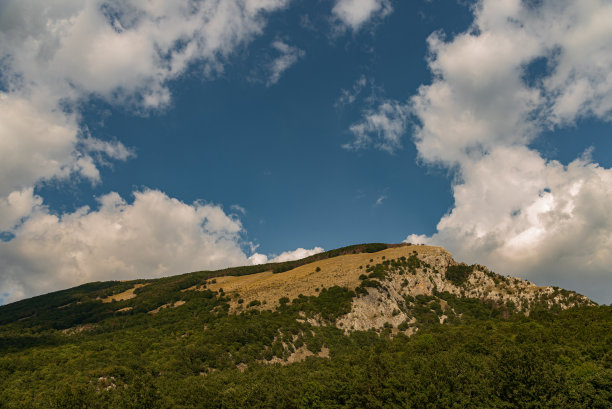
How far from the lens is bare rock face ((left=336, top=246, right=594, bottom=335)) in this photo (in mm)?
109250

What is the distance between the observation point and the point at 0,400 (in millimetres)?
61719

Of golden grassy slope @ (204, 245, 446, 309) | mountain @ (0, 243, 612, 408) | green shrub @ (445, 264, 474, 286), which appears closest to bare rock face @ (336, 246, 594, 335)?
green shrub @ (445, 264, 474, 286)

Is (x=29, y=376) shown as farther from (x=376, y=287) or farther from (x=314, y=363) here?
(x=376, y=287)

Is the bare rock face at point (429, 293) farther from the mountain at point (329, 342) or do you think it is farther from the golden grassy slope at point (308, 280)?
the golden grassy slope at point (308, 280)

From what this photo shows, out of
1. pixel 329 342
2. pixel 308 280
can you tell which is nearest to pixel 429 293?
pixel 308 280

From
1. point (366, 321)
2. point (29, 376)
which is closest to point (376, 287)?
point (366, 321)

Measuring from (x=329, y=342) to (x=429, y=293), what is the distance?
48382 millimetres

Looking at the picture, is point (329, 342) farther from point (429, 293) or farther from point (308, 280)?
point (429, 293)

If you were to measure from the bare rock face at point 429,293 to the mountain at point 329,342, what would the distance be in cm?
48

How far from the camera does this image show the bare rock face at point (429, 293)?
109m

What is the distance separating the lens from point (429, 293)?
409ft

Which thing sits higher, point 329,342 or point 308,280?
point 308,280

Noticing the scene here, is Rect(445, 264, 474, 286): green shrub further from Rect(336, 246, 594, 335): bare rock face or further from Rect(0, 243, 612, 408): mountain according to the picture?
Rect(0, 243, 612, 408): mountain

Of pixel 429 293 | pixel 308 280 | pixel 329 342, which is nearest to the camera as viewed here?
pixel 329 342
